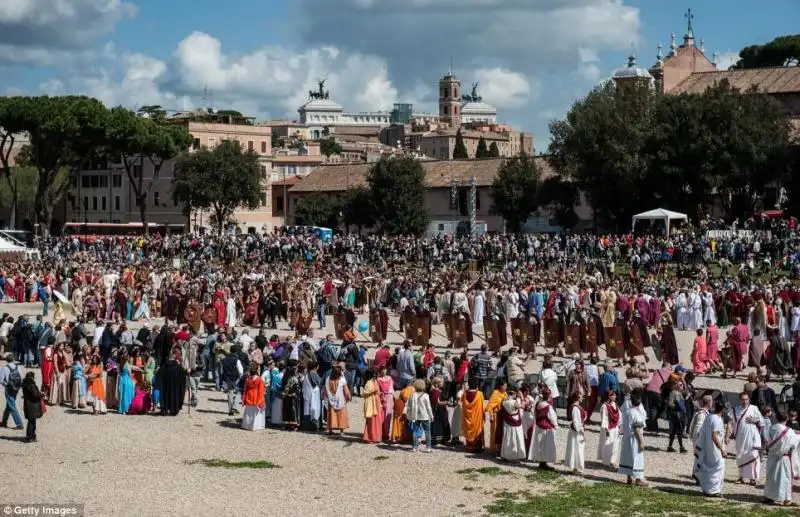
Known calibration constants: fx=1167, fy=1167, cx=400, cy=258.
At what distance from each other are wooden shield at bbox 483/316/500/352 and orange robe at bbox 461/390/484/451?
30.2 feet

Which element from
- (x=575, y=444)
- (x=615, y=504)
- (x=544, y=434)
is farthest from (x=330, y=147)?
(x=615, y=504)

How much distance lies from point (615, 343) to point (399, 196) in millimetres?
39675

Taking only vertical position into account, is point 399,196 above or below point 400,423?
above

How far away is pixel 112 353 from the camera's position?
2314cm

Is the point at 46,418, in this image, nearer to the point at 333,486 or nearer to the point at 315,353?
the point at 315,353

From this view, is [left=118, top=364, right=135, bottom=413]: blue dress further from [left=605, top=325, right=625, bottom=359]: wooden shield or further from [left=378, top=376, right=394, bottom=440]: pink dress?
[left=605, top=325, right=625, bottom=359]: wooden shield

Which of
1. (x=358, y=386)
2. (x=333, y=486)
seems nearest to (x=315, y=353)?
(x=358, y=386)

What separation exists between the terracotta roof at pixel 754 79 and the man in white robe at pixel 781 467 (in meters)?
57.3

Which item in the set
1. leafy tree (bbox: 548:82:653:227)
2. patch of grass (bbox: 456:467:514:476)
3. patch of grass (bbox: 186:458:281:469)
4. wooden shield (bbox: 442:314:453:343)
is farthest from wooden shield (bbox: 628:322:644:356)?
leafy tree (bbox: 548:82:653:227)

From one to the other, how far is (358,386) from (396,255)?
86.8 feet

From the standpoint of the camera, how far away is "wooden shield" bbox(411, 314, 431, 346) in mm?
28797

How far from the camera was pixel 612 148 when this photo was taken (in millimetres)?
53969

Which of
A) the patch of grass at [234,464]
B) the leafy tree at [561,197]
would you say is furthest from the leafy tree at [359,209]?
the patch of grass at [234,464]

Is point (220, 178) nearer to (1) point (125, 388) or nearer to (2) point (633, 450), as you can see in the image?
(1) point (125, 388)
